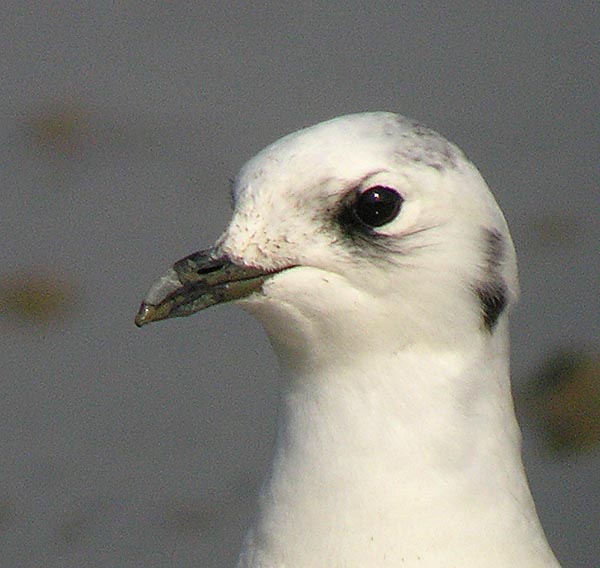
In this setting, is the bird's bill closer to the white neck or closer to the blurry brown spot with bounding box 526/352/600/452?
the white neck

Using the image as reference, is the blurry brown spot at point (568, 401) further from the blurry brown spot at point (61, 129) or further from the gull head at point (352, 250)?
the gull head at point (352, 250)

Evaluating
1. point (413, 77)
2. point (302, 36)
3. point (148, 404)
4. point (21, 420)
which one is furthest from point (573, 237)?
point (21, 420)

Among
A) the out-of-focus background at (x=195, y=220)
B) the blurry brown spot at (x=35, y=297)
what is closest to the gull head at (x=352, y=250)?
the out-of-focus background at (x=195, y=220)

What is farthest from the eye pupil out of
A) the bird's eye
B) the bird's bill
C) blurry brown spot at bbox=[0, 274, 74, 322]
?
blurry brown spot at bbox=[0, 274, 74, 322]

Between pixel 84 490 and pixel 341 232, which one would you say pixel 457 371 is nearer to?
pixel 341 232

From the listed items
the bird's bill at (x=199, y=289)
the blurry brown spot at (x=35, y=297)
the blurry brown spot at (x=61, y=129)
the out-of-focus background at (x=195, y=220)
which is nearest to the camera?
the bird's bill at (x=199, y=289)

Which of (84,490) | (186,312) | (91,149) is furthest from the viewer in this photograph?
(91,149)

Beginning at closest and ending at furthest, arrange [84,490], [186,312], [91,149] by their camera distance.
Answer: [186,312]
[84,490]
[91,149]

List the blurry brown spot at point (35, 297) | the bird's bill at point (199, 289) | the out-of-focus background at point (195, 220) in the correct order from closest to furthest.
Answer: the bird's bill at point (199, 289) < the out-of-focus background at point (195, 220) < the blurry brown spot at point (35, 297)

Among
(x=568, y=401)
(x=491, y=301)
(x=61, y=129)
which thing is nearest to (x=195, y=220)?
(x=61, y=129)
